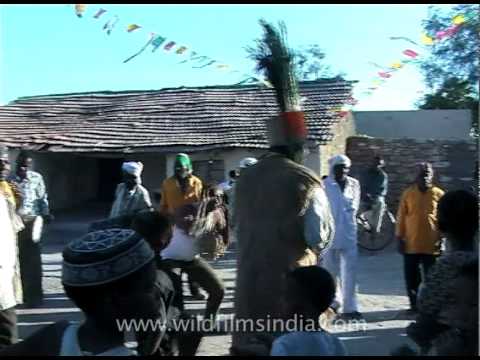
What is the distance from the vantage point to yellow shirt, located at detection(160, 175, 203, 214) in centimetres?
669

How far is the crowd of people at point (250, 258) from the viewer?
206cm

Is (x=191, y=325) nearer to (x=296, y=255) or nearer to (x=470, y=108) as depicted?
(x=296, y=255)

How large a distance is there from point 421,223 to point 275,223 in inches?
129

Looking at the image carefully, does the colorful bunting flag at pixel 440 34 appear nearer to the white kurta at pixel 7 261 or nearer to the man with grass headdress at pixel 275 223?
the man with grass headdress at pixel 275 223

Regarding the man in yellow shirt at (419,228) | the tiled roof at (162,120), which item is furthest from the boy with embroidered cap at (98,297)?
the tiled roof at (162,120)

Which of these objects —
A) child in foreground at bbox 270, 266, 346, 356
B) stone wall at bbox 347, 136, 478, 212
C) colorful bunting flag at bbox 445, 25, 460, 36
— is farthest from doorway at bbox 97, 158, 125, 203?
child in foreground at bbox 270, 266, 346, 356

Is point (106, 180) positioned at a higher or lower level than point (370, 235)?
higher

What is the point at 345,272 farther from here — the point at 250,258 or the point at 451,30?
the point at 250,258

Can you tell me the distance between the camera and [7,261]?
148 inches

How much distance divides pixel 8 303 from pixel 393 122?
1328cm

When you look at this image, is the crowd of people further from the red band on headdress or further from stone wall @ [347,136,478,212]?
stone wall @ [347,136,478,212]

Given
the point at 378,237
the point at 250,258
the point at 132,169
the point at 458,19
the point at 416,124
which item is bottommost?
the point at 378,237

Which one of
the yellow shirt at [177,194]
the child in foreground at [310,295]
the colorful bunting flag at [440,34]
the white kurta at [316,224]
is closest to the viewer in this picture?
the child in foreground at [310,295]

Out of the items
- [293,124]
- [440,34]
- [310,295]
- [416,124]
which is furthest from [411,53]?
[416,124]
